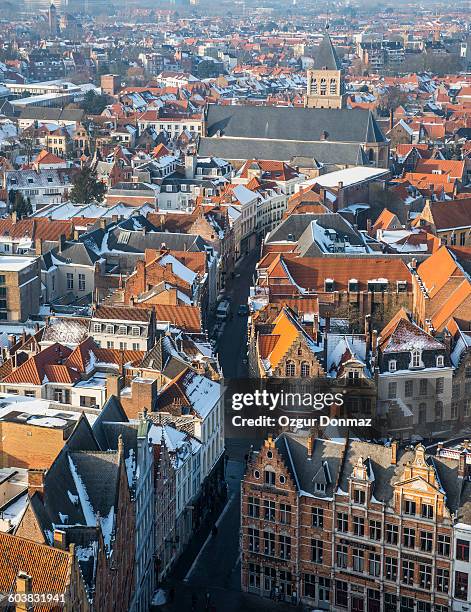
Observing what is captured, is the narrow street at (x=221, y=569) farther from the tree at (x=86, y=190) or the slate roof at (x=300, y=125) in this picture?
the slate roof at (x=300, y=125)

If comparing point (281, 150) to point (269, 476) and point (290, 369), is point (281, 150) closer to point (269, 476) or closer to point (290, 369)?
point (290, 369)

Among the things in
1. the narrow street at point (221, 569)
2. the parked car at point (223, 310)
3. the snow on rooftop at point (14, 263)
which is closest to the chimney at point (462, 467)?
the narrow street at point (221, 569)

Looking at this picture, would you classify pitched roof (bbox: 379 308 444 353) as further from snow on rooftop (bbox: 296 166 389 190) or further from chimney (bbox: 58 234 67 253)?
snow on rooftop (bbox: 296 166 389 190)

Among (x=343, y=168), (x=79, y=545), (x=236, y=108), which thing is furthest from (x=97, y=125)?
(x=79, y=545)

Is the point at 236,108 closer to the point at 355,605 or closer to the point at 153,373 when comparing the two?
the point at 153,373

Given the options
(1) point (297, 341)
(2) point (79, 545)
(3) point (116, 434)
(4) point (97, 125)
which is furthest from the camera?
(4) point (97, 125)

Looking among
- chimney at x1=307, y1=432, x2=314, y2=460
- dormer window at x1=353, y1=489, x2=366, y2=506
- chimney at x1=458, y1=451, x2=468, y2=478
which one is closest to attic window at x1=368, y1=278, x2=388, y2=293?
chimney at x1=307, y1=432, x2=314, y2=460
